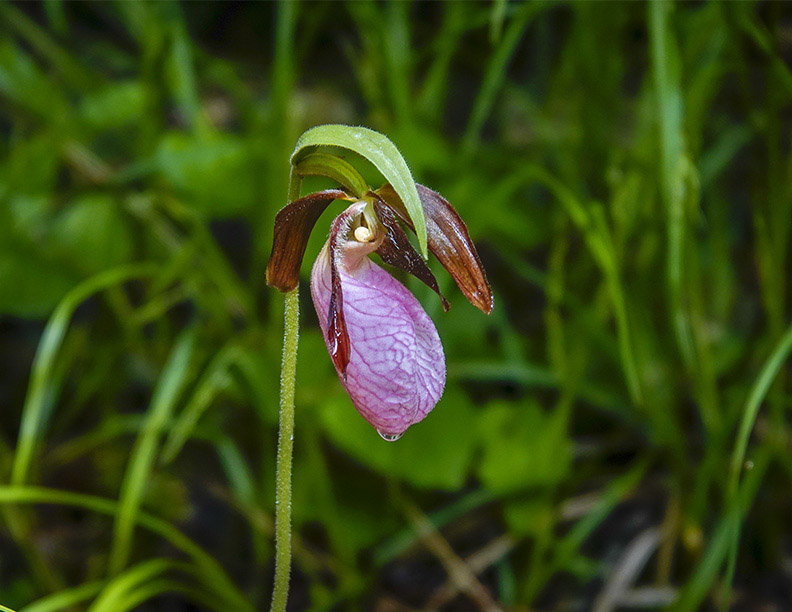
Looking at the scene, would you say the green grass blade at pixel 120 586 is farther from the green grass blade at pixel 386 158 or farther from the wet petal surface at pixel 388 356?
the green grass blade at pixel 386 158

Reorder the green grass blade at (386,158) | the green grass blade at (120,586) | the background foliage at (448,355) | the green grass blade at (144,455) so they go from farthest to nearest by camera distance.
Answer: the background foliage at (448,355) → the green grass blade at (144,455) → the green grass blade at (120,586) → the green grass blade at (386,158)

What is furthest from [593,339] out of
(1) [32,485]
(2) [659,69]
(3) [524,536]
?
(1) [32,485]

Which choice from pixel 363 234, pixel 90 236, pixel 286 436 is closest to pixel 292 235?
pixel 363 234

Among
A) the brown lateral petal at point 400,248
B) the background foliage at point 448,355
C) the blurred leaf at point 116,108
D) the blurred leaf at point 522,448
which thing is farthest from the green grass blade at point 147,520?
the blurred leaf at point 116,108

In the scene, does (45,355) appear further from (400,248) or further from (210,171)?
(400,248)

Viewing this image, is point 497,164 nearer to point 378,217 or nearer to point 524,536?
point 524,536

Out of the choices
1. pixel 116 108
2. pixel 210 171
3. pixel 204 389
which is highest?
pixel 116 108
